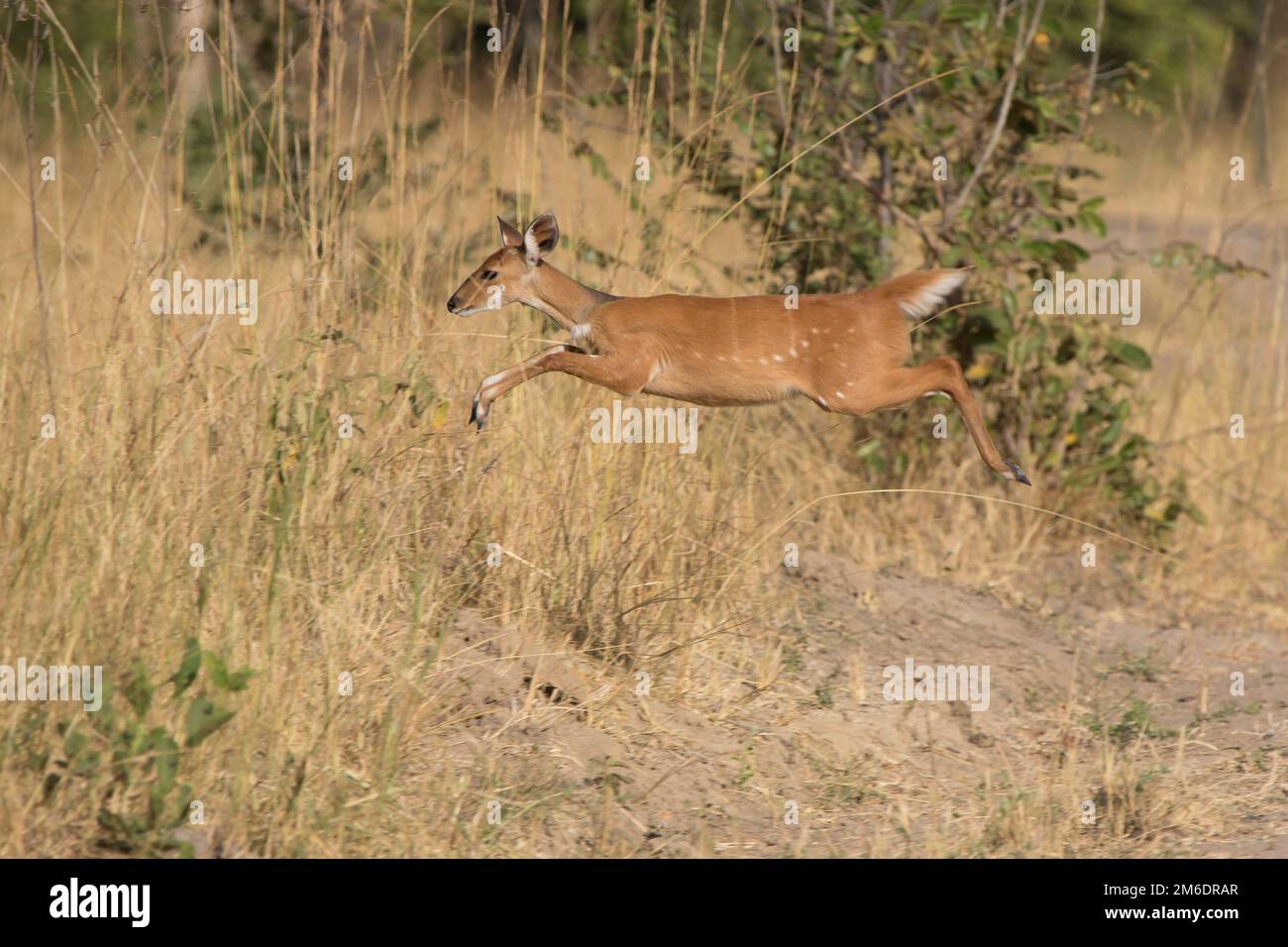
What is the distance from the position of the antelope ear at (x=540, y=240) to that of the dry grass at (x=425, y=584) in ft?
2.37

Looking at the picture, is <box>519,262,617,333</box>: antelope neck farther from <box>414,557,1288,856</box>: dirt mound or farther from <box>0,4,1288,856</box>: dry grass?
<box>414,557,1288,856</box>: dirt mound

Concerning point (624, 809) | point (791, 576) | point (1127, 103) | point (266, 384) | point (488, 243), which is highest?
point (1127, 103)

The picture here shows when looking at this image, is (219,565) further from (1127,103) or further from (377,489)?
(1127,103)

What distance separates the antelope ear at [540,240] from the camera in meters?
4.64

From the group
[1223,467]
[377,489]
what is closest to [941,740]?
[377,489]

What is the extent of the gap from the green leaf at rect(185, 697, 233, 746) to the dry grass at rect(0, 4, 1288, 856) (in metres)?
0.17

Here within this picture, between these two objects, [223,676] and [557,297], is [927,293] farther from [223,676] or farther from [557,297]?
[223,676]

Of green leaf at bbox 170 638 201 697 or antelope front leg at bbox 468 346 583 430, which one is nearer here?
green leaf at bbox 170 638 201 697

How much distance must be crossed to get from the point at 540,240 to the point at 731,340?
65 centimetres

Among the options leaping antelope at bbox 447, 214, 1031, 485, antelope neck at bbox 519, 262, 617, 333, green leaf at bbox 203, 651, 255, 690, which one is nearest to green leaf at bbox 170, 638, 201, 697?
green leaf at bbox 203, 651, 255, 690

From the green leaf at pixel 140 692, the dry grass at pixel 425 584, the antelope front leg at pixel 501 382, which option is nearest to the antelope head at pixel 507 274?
the antelope front leg at pixel 501 382

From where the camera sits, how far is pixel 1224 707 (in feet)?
19.2

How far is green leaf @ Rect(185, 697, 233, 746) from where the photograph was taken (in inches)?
149

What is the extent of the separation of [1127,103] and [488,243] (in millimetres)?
2941
